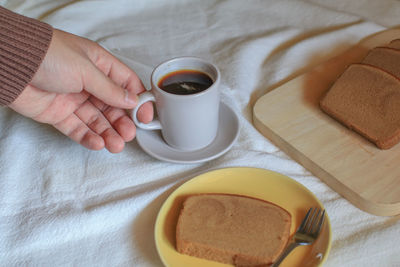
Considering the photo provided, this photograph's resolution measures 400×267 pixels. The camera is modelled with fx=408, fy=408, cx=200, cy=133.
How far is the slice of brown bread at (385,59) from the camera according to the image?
3.72 feet

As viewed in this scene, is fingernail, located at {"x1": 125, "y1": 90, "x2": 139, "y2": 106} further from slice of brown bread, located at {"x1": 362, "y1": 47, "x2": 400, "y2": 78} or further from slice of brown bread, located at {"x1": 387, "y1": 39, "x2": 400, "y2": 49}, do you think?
slice of brown bread, located at {"x1": 387, "y1": 39, "x2": 400, "y2": 49}

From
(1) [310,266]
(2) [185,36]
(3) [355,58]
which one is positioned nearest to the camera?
(1) [310,266]

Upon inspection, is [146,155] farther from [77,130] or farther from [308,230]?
[308,230]

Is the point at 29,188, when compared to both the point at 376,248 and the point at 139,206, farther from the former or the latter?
the point at 376,248

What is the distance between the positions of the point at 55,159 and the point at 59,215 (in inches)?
7.3

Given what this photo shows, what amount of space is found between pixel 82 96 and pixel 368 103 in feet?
2.44

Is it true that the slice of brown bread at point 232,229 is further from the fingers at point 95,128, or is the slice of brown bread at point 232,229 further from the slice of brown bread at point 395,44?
the slice of brown bread at point 395,44

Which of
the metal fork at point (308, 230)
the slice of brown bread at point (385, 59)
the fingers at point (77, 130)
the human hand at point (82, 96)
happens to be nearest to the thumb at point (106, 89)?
the human hand at point (82, 96)

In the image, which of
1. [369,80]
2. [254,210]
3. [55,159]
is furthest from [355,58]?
[55,159]

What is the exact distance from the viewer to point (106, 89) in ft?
3.10

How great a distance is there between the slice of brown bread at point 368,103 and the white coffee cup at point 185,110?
1.05ft

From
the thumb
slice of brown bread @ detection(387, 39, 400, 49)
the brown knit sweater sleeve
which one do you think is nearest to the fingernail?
the thumb

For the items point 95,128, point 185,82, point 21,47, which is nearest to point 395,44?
point 185,82

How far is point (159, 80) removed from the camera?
3.15 feet
